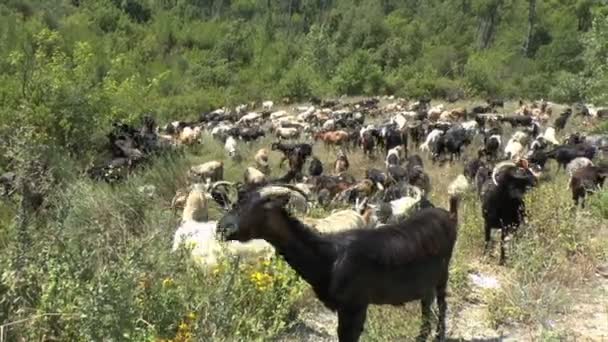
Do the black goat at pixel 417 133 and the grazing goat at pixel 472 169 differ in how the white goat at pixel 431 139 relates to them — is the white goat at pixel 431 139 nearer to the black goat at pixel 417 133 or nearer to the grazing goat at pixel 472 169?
the black goat at pixel 417 133

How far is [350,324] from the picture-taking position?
535 centimetres

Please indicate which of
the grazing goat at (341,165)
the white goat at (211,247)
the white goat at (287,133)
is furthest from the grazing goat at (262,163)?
the white goat at (211,247)

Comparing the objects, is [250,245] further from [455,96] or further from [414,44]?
[414,44]

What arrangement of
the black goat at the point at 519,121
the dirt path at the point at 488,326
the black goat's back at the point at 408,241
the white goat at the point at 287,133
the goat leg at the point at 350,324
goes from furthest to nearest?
the white goat at the point at 287,133, the black goat at the point at 519,121, the dirt path at the point at 488,326, the black goat's back at the point at 408,241, the goat leg at the point at 350,324

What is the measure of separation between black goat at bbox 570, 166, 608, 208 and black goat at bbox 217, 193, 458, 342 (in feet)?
23.1

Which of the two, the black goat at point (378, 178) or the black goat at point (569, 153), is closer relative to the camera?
the black goat at point (378, 178)

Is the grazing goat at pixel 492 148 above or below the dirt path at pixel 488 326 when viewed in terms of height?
below

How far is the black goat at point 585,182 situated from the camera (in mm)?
12297

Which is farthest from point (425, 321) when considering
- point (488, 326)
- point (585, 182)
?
point (585, 182)

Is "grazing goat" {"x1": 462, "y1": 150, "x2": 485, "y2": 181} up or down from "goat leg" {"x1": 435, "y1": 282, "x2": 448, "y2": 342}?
Answer: down

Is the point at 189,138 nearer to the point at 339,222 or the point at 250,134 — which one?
the point at 250,134

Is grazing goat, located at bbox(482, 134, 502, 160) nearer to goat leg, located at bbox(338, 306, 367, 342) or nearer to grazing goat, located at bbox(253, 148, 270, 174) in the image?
grazing goat, located at bbox(253, 148, 270, 174)

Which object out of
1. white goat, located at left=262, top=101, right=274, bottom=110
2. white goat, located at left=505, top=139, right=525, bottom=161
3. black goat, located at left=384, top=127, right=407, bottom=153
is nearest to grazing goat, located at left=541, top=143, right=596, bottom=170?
white goat, located at left=505, top=139, right=525, bottom=161

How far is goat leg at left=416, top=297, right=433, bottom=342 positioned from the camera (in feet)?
20.0
